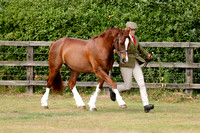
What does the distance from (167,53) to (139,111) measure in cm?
357

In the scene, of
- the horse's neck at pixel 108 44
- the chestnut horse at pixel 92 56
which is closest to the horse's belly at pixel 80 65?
the chestnut horse at pixel 92 56

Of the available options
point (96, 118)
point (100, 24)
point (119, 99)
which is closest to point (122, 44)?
point (119, 99)

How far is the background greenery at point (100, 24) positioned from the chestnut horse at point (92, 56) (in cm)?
249

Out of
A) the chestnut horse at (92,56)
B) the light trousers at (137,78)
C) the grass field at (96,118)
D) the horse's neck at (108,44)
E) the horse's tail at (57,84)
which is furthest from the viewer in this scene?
the horse's tail at (57,84)

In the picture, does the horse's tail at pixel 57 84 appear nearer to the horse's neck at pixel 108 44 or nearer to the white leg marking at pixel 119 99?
the horse's neck at pixel 108 44

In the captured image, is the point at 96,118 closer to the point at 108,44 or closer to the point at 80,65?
the point at 108,44

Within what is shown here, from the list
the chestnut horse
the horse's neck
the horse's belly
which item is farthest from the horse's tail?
the horse's neck

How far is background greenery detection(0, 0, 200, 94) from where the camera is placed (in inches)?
503

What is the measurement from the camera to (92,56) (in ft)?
32.0

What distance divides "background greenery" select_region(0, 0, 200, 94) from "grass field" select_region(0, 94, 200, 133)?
163 cm

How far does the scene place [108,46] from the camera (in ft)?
31.1

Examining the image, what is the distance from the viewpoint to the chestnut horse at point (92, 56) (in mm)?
9203

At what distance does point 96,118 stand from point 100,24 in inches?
213

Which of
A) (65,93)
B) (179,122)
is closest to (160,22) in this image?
(65,93)
